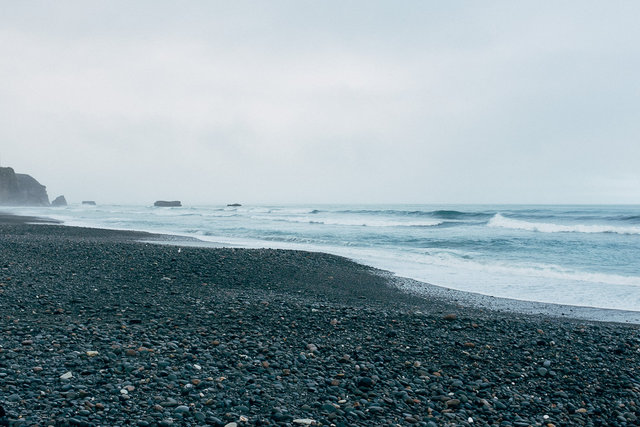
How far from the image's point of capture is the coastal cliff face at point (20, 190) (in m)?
90.9

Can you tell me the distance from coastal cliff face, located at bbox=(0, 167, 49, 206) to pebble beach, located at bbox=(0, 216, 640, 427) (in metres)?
102

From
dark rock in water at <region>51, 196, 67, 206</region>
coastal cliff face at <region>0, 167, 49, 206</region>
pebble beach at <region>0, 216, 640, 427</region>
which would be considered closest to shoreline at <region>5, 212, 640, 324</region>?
pebble beach at <region>0, 216, 640, 427</region>

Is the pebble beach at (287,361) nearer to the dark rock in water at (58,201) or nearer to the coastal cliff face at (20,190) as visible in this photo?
the coastal cliff face at (20,190)

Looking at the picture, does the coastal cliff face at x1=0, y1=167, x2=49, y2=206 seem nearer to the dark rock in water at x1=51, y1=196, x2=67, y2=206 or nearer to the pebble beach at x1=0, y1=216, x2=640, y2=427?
the dark rock in water at x1=51, y1=196, x2=67, y2=206

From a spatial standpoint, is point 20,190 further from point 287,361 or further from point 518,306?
point 287,361

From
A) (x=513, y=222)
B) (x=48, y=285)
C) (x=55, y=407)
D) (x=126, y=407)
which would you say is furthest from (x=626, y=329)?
(x=513, y=222)

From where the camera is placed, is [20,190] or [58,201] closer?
[20,190]

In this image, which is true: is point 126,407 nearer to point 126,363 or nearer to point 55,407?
point 55,407

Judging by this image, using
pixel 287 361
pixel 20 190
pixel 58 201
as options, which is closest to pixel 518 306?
pixel 287 361

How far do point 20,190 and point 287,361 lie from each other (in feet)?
386

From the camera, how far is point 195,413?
359cm

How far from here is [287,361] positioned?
4.86m

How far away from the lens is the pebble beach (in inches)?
148

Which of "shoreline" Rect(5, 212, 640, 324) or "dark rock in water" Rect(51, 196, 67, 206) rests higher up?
"dark rock in water" Rect(51, 196, 67, 206)
